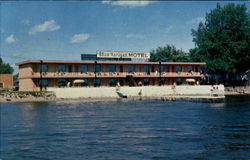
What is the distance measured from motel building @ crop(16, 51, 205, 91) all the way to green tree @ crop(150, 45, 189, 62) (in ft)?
94.7

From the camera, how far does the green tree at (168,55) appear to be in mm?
105562

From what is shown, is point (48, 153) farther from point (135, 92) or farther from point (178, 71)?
point (178, 71)

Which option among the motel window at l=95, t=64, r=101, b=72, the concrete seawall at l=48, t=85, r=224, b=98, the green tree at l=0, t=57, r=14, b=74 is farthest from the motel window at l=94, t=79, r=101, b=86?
the green tree at l=0, t=57, r=14, b=74

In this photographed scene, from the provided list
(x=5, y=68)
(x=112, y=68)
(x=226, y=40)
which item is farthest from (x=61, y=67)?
(x=5, y=68)

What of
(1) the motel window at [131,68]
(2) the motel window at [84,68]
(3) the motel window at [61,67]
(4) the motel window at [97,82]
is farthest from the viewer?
(1) the motel window at [131,68]

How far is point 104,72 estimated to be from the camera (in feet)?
222

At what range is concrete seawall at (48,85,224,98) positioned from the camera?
59122 mm

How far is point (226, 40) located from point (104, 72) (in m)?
32.6

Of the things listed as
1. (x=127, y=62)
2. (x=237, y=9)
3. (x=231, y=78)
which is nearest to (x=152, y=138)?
(x=127, y=62)

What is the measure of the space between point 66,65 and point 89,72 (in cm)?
481

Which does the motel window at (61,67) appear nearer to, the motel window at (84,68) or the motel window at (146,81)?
the motel window at (84,68)

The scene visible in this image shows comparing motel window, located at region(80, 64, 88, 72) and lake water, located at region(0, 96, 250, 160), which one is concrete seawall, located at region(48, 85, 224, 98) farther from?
lake water, located at region(0, 96, 250, 160)

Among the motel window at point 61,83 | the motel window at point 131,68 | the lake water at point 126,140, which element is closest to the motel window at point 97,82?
the motel window at point 61,83

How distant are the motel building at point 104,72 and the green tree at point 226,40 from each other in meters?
7.90
